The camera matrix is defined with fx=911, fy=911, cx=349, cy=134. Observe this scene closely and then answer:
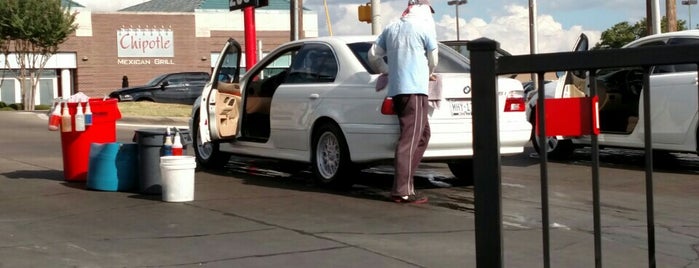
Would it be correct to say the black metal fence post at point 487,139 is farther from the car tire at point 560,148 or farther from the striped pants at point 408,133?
the car tire at point 560,148

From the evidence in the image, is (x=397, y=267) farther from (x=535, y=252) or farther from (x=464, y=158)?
(x=464, y=158)

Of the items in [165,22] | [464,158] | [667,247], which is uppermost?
[165,22]

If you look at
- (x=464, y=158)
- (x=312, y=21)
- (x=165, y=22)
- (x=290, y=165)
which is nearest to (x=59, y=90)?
(x=165, y=22)

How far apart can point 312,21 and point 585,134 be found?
52.7m

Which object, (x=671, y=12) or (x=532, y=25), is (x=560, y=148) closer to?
(x=671, y=12)

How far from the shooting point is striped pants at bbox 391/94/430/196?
26.5 feet

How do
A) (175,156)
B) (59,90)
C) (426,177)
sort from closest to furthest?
(175,156) → (426,177) → (59,90)

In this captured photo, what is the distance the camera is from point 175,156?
8242 millimetres

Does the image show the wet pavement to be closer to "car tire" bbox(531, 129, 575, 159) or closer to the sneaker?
the sneaker

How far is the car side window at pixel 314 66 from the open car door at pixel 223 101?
2.80ft

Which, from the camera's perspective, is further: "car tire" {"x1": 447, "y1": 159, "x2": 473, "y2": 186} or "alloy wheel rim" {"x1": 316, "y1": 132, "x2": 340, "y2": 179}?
"car tire" {"x1": 447, "y1": 159, "x2": 473, "y2": 186}

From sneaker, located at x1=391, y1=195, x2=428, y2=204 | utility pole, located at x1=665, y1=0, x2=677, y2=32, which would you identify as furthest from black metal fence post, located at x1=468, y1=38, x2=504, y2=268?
utility pole, located at x1=665, y1=0, x2=677, y2=32

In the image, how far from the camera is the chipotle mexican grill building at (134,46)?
4884 centimetres

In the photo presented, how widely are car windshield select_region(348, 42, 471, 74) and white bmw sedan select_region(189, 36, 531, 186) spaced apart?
0.03 ft
